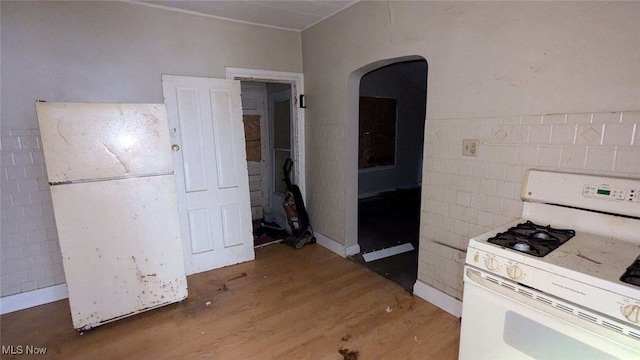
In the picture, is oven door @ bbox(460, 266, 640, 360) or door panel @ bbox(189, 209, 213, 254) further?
door panel @ bbox(189, 209, 213, 254)

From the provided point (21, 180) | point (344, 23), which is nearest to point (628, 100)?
point (344, 23)

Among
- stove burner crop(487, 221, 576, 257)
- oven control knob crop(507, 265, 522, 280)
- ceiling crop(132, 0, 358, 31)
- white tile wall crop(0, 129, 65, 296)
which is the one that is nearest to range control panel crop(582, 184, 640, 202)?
stove burner crop(487, 221, 576, 257)

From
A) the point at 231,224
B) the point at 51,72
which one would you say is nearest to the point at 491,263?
the point at 231,224

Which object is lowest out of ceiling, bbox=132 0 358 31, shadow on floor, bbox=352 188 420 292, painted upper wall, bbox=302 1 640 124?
shadow on floor, bbox=352 188 420 292

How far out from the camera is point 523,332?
1.25 metres

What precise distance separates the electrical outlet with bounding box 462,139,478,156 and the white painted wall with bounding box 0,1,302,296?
255 cm

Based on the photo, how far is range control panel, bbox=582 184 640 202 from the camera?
140 centimetres

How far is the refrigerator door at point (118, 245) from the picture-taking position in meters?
2.03

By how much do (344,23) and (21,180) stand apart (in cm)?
305

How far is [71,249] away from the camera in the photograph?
2.04 m

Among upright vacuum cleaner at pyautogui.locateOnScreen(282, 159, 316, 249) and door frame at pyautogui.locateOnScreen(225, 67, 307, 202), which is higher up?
door frame at pyautogui.locateOnScreen(225, 67, 307, 202)

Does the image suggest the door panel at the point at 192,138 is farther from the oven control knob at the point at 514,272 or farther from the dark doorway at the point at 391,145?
the oven control knob at the point at 514,272

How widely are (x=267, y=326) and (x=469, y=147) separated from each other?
75.2 inches

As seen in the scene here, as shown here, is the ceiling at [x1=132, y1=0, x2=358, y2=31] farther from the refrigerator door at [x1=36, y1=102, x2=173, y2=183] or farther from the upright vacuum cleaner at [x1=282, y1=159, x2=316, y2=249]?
the upright vacuum cleaner at [x1=282, y1=159, x2=316, y2=249]
